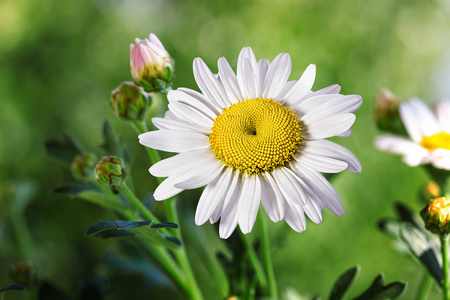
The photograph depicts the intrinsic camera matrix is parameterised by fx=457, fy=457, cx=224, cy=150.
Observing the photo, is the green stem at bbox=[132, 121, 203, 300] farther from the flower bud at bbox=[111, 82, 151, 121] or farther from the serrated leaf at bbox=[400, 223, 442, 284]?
the serrated leaf at bbox=[400, 223, 442, 284]

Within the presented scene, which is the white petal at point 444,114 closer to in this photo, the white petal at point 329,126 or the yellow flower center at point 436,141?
the yellow flower center at point 436,141

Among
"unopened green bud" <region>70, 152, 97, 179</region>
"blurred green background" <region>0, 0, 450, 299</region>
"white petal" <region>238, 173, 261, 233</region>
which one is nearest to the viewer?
"white petal" <region>238, 173, 261, 233</region>

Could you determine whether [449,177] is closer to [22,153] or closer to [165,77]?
[165,77]

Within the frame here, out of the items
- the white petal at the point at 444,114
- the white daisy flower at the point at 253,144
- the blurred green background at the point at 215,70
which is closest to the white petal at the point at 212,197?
the white daisy flower at the point at 253,144

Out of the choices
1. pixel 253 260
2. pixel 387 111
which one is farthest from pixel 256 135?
pixel 387 111

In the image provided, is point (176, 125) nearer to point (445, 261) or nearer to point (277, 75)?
point (277, 75)

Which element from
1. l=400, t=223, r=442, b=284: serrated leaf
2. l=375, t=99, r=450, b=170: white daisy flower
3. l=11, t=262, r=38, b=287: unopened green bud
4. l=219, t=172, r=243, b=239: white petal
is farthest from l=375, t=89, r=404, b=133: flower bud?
l=11, t=262, r=38, b=287: unopened green bud

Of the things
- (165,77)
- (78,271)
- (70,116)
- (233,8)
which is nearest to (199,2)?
(233,8)
